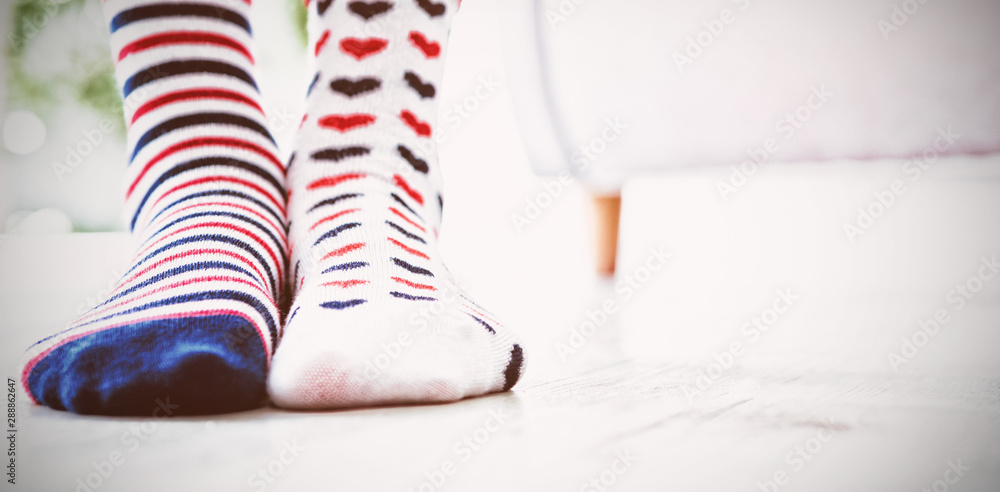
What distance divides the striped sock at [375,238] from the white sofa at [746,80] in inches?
13.8

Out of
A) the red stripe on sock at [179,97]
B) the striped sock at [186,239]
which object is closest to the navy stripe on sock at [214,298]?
the striped sock at [186,239]

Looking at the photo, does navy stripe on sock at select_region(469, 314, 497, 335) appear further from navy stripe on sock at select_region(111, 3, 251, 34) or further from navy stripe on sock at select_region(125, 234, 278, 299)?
navy stripe on sock at select_region(111, 3, 251, 34)

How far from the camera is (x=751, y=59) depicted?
0.79 m

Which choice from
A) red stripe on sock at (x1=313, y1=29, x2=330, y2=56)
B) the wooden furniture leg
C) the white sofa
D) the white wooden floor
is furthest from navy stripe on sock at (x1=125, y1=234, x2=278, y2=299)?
the wooden furniture leg

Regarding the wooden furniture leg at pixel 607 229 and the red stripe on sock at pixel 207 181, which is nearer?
the red stripe on sock at pixel 207 181

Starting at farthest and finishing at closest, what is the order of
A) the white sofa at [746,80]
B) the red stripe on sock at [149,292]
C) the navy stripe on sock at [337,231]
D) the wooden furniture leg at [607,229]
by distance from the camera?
the wooden furniture leg at [607,229] < the white sofa at [746,80] < the navy stripe on sock at [337,231] < the red stripe on sock at [149,292]

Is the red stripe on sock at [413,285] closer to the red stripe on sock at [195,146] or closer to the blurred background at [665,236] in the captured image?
the blurred background at [665,236]

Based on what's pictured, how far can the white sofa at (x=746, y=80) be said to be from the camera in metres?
0.68

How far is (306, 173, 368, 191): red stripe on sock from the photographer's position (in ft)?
1.69

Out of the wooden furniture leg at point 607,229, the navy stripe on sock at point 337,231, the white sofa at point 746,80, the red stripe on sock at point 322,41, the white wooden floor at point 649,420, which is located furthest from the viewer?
the wooden furniture leg at point 607,229

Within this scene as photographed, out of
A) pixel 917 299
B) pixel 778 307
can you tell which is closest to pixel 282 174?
pixel 778 307

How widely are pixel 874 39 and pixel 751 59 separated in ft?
0.42

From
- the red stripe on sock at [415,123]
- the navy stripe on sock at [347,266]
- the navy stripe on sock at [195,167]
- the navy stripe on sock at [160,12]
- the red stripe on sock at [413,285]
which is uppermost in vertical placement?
the navy stripe on sock at [160,12]

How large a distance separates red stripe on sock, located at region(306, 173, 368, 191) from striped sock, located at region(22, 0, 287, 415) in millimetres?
32
